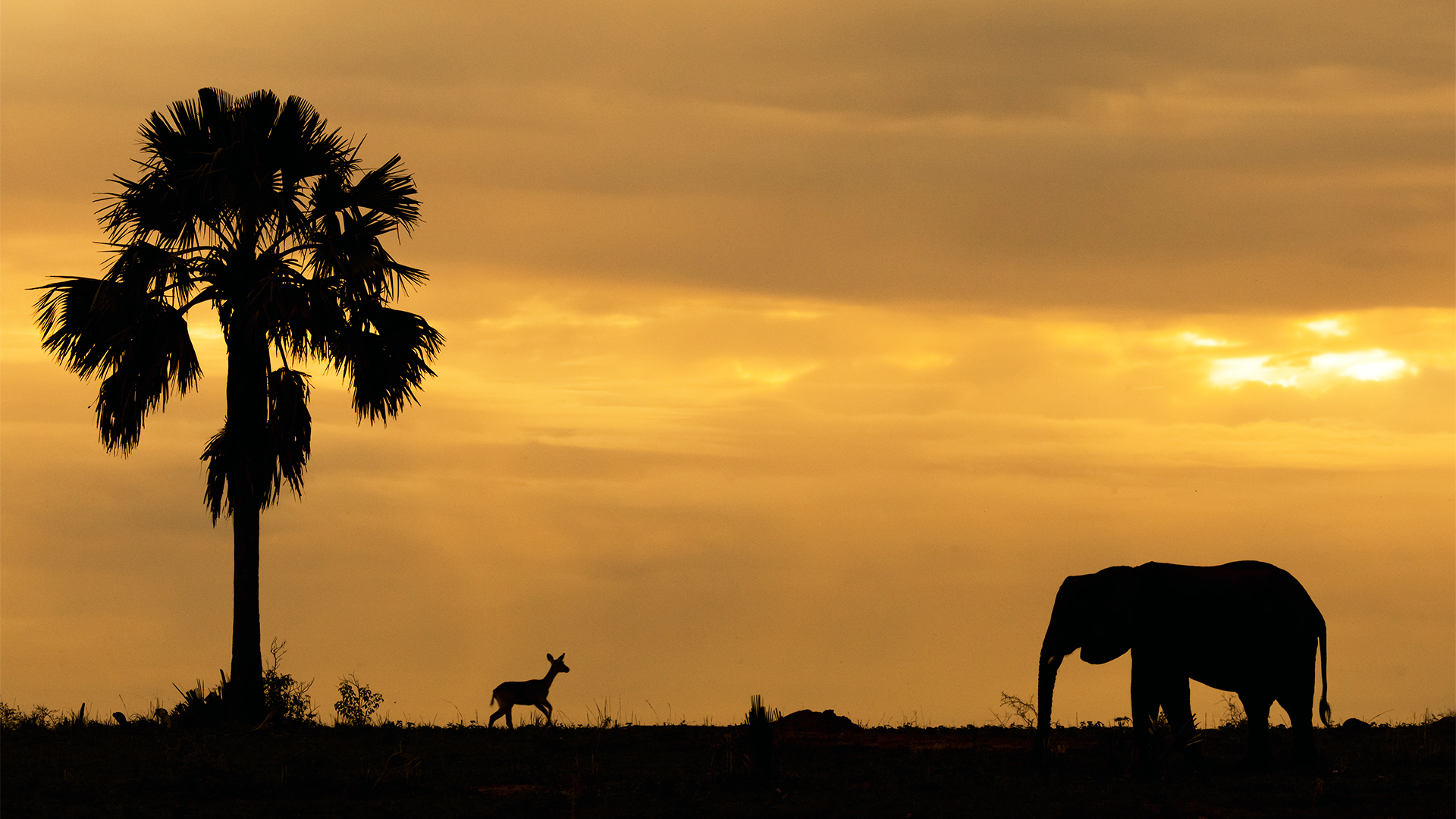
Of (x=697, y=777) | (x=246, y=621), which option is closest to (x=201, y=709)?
(x=246, y=621)

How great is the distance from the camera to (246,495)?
74.6 ft

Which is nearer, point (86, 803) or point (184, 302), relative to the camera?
point (86, 803)

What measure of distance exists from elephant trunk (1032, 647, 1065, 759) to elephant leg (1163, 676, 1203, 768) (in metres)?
1.40

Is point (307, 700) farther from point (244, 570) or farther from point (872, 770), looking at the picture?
point (872, 770)

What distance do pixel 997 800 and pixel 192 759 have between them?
9.87 m

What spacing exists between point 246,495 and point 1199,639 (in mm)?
14615

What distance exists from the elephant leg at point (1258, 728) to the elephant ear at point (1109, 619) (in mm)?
1684

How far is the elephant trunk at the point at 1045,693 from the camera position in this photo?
57.7 ft

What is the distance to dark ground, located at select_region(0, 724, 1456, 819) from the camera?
15.3 metres

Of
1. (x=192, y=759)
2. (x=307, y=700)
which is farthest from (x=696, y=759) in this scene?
(x=307, y=700)

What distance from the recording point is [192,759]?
1764 cm

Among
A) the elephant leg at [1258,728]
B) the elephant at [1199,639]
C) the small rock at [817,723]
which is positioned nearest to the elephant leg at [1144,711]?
the elephant at [1199,639]

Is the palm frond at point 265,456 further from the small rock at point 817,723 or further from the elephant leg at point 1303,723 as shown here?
A: the elephant leg at point 1303,723

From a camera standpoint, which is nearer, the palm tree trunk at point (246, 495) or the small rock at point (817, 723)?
the small rock at point (817, 723)
